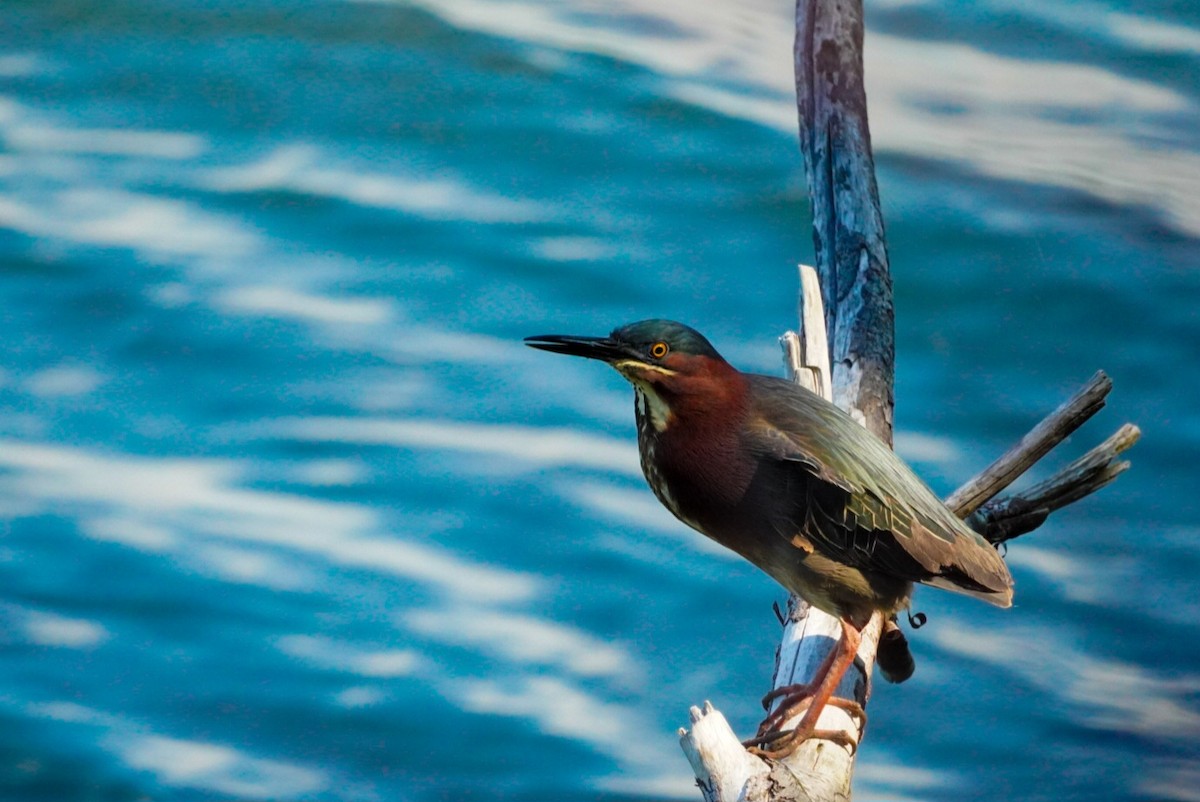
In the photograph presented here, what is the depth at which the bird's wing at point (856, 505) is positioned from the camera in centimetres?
283

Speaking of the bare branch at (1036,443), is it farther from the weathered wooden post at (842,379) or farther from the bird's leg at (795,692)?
the bird's leg at (795,692)

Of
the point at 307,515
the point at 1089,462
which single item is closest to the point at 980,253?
the point at 307,515

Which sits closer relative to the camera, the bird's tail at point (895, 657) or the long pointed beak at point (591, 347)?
the long pointed beak at point (591, 347)

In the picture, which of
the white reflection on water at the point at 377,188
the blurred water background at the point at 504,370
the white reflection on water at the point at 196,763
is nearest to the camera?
the white reflection on water at the point at 196,763

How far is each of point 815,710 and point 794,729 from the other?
0.06 metres

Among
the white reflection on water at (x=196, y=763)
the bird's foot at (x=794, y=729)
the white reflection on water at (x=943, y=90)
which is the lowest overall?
the bird's foot at (x=794, y=729)

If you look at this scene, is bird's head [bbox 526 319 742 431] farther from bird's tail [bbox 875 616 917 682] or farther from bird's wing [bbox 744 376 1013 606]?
bird's tail [bbox 875 616 917 682]

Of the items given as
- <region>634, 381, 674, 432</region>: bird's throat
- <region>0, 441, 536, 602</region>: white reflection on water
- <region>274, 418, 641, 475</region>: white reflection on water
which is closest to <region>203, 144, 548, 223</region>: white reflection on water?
<region>274, 418, 641, 475</region>: white reflection on water

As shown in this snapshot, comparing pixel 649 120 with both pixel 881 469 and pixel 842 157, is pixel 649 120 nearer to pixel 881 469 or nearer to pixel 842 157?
pixel 842 157

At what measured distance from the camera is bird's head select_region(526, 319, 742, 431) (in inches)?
108

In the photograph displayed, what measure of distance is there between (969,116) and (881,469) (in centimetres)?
630

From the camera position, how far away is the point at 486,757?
5.61m

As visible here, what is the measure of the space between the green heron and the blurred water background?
277 cm

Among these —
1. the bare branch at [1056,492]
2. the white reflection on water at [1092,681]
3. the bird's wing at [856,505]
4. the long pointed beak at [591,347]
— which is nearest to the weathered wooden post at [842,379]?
the bare branch at [1056,492]
